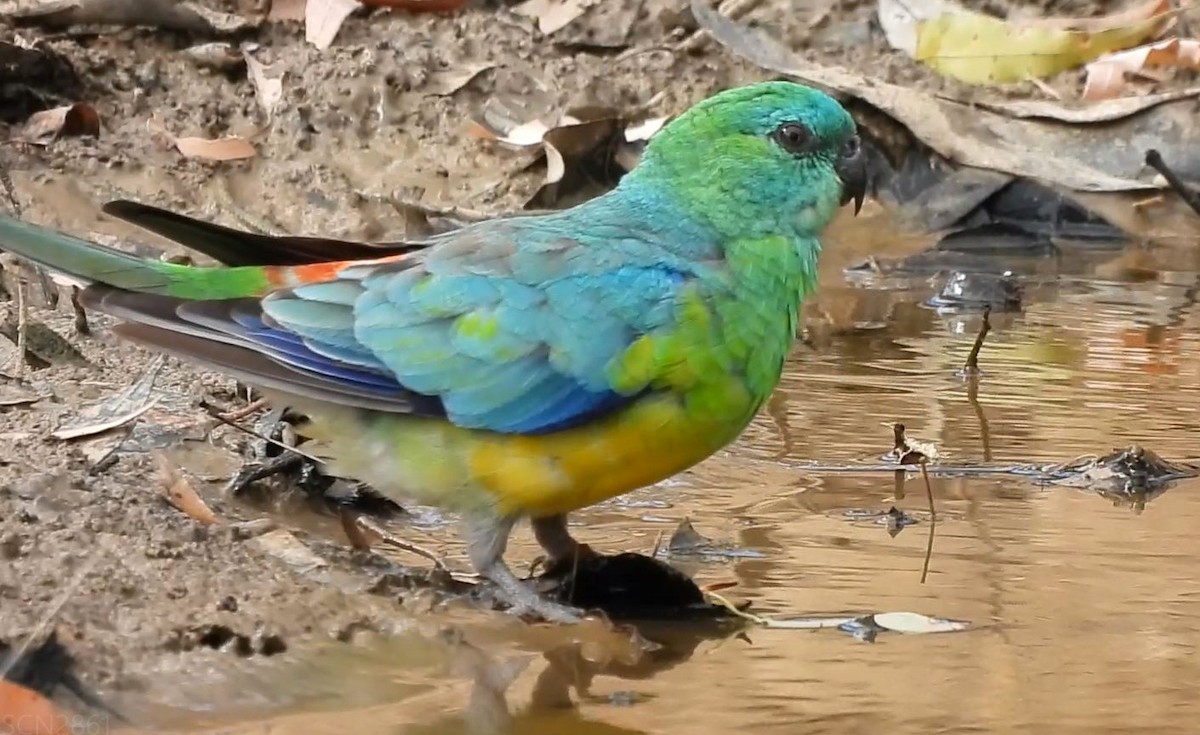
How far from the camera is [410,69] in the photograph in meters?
8.00

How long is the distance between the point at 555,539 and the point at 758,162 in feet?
3.36

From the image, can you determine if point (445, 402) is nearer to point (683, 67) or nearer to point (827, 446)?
point (827, 446)

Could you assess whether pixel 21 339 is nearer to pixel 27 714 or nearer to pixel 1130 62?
pixel 27 714

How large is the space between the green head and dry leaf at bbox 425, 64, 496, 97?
368 cm

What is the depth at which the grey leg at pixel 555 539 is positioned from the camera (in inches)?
153

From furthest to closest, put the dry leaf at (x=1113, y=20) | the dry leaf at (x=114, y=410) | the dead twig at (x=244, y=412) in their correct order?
1. the dry leaf at (x=1113, y=20)
2. the dead twig at (x=244, y=412)
3. the dry leaf at (x=114, y=410)

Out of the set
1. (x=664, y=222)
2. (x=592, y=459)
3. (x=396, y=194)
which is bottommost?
(x=396, y=194)

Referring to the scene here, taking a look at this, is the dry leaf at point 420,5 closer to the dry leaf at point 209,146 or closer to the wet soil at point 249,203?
the wet soil at point 249,203

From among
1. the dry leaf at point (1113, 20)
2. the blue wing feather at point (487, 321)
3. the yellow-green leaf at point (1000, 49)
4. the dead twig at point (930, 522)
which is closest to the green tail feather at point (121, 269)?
the blue wing feather at point (487, 321)

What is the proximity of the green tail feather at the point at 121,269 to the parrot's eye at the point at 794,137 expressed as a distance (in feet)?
4.09

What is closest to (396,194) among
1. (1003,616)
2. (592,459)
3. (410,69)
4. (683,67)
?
(410,69)

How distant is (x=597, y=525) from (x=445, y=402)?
61 centimetres

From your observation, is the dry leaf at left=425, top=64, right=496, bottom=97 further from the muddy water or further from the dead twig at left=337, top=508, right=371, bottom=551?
the dead twig at left=337, top=508, right=371, bottom=551

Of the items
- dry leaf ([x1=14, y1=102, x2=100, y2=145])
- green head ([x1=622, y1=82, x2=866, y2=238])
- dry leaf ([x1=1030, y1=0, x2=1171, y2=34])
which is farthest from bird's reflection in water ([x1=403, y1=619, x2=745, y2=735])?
dry leaf ([x1=1030, y1=0, x2=1171, y2=34])
